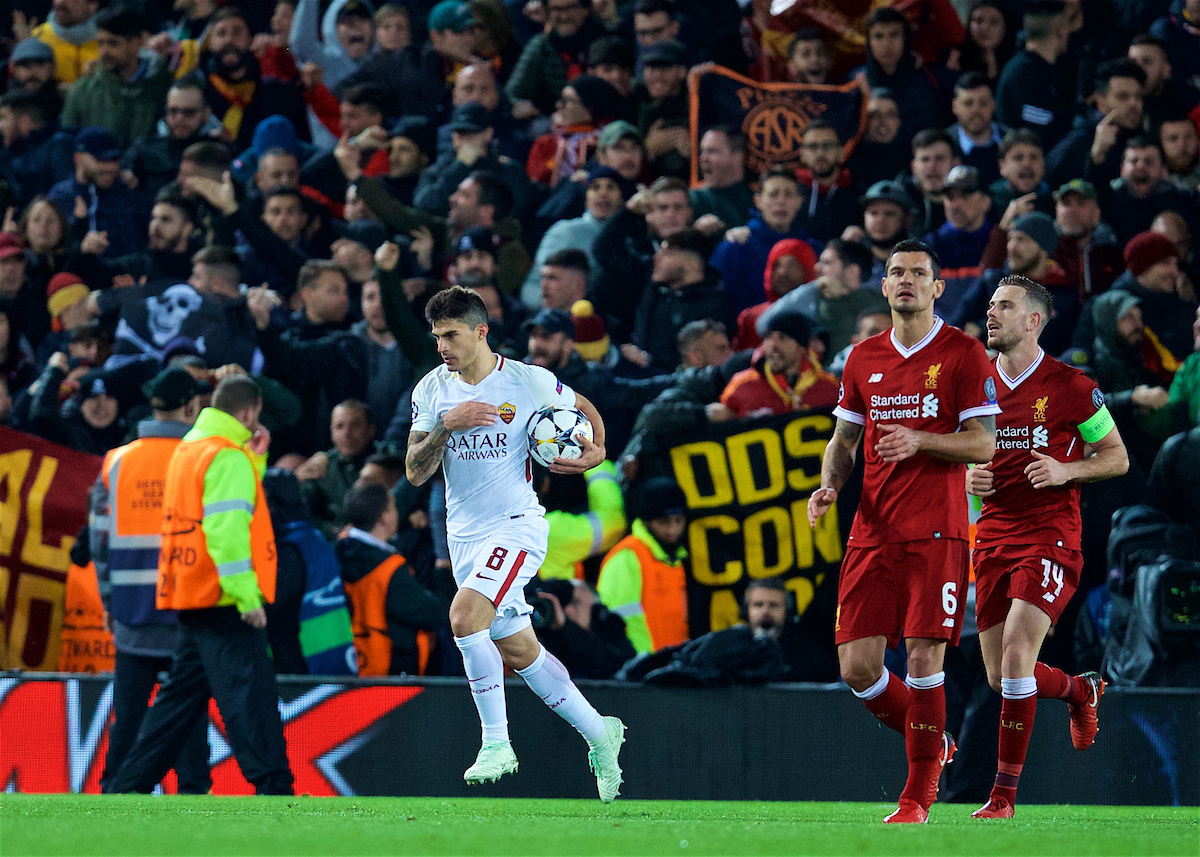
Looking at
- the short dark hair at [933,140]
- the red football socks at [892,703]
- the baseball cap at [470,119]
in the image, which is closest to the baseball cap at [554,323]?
the baseball cap at [470,119]

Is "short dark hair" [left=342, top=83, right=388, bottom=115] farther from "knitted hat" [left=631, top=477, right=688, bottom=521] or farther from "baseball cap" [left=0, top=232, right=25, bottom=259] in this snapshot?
"knitted hat" [left=631, top=477, right=688, bottom=521]

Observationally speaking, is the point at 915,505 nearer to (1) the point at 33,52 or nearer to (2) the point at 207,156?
(2) the point at 207,156

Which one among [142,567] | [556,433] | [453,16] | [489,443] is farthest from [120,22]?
[556,433]

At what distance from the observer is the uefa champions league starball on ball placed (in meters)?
7.38

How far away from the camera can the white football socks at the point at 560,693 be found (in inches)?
289

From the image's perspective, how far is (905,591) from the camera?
268 inches

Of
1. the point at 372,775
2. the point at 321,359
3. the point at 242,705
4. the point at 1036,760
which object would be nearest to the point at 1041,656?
the point at 1036,760

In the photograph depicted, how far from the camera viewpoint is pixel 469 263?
11.7 meters

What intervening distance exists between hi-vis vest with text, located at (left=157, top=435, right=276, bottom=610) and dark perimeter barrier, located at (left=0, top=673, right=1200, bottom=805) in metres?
0.84

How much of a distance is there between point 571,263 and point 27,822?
6.16 meters

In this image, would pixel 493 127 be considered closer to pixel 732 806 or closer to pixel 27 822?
pixel 732 806

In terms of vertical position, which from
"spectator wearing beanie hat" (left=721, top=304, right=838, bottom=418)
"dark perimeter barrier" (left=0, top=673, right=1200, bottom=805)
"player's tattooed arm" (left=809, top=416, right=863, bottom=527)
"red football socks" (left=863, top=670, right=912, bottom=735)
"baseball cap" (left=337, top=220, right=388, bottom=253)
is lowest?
"dark perimeter barrier" (left=0, top=673, right=1200, bottom=805)

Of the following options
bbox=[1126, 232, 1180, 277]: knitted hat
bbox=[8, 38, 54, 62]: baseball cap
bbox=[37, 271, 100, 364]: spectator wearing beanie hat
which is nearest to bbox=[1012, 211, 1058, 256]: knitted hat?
bbox=[1126, 232, 1180, 277]: knitted hat

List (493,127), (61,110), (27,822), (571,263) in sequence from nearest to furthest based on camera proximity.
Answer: (27,822) < (571,263) < (493,127) < (61,110)
